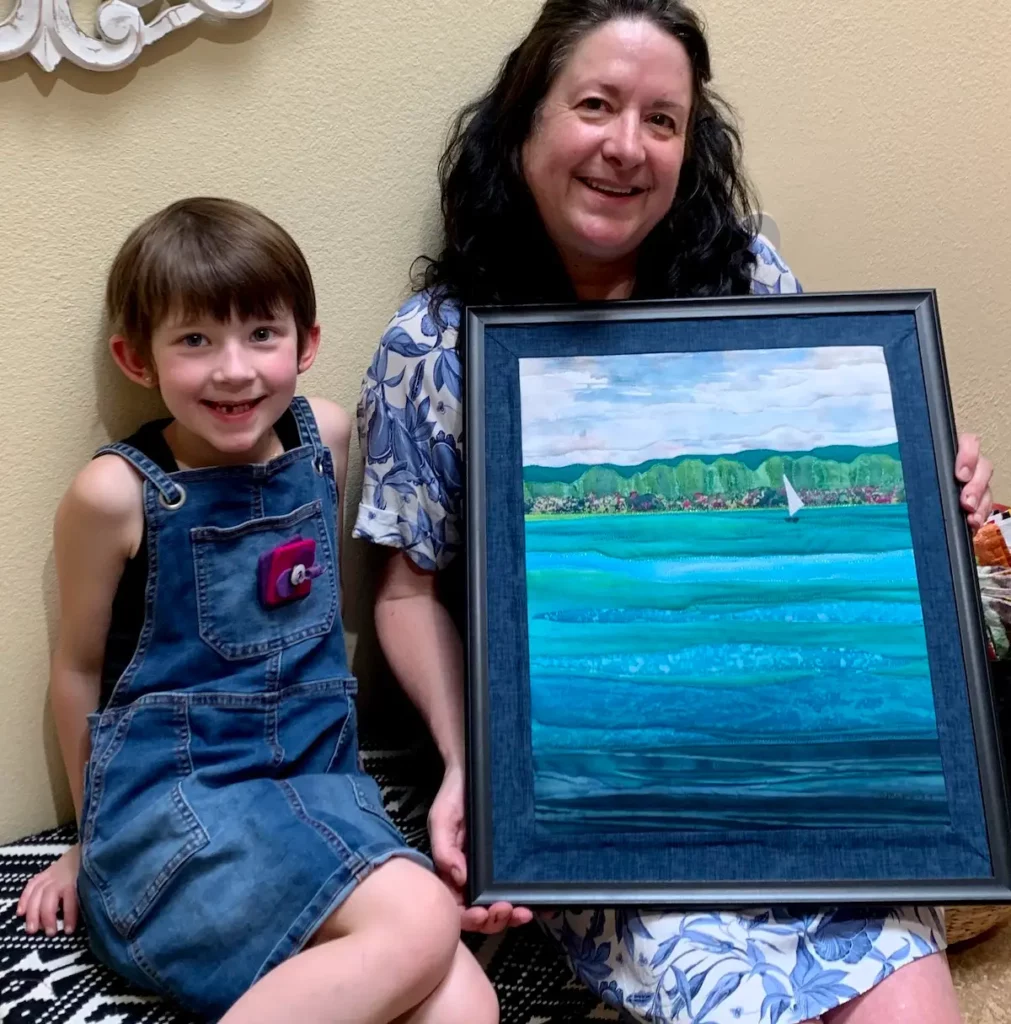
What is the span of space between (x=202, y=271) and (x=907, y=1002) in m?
0.94

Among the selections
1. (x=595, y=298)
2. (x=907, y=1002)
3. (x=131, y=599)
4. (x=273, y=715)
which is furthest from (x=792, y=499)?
(x=131, y=599)

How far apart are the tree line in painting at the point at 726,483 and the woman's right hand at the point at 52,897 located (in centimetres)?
62

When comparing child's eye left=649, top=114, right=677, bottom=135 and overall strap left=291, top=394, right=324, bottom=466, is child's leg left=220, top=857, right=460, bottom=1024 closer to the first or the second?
overall strap left=291, top=394, right=324, bottom=466

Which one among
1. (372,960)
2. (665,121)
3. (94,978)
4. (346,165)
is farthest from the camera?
(346,165)

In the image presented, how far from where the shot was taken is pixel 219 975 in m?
0.89

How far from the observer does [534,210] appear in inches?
46.5

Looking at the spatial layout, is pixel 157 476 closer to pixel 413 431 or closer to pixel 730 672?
pixel 413 431

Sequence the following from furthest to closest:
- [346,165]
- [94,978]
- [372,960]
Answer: [346,165]
[94,978]
[372,960]

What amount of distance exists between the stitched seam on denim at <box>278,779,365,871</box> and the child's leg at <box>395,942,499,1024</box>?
14 centimetres

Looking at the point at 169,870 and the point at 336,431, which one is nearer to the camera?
the point at 169,870

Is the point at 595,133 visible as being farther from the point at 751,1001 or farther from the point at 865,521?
the point at 751,1001

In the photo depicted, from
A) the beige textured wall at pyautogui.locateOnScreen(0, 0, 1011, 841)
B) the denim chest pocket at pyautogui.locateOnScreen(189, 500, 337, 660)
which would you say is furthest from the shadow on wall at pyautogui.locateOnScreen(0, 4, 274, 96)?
the denim chest pocket at pyautogui.locateOnScreen(189, 500, 337, 660)

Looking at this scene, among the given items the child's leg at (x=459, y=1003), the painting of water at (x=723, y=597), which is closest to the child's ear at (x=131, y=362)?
the painting of water at (x=723, y=597)

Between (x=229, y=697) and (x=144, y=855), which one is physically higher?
(x=229, y=697)
